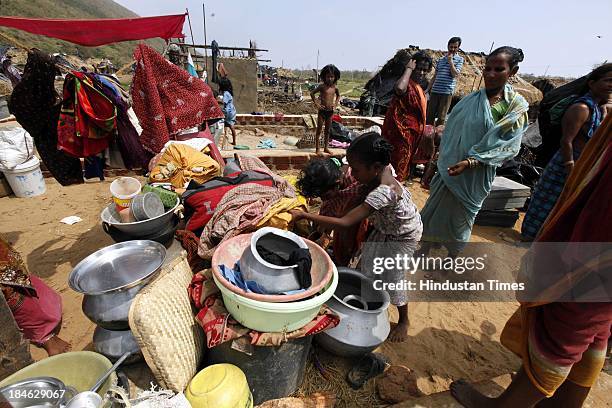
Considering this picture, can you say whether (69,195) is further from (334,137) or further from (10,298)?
(334,137)

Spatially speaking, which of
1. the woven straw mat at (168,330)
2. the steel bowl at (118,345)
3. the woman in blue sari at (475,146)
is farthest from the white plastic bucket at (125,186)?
the woman in blue sari at (475,146)

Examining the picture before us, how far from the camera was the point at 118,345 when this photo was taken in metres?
1.68

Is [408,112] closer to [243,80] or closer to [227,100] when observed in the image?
[227,100]

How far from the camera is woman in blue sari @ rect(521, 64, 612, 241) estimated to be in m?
2.68

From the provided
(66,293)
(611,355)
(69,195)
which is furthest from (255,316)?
(69,195)

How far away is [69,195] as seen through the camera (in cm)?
465

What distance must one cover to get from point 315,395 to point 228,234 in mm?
1152

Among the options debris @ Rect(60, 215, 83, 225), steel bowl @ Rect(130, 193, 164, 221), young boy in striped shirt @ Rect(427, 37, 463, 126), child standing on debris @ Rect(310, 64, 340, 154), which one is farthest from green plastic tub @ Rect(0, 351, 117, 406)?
young boy in striped shirt @ Rect(427, 37, 463, 126)

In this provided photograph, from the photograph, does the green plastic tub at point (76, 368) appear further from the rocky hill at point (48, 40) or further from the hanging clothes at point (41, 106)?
the rocky hill at point (48, 40)

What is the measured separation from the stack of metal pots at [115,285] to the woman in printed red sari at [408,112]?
353 cm

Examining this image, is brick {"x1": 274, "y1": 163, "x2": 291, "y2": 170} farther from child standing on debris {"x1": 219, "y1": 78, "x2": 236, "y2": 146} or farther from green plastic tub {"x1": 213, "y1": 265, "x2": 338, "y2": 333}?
green plastic tub {"x1": 213, "y1": 265, "x2": 338, "y2": 333}

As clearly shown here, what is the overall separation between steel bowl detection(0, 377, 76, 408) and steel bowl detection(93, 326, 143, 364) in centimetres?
28

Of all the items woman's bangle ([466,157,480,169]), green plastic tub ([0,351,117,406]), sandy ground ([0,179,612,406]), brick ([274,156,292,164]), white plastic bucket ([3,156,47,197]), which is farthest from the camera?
brick ([274,156,292,164])

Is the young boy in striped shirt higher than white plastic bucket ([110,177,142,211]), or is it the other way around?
the young boy in striped shirt
